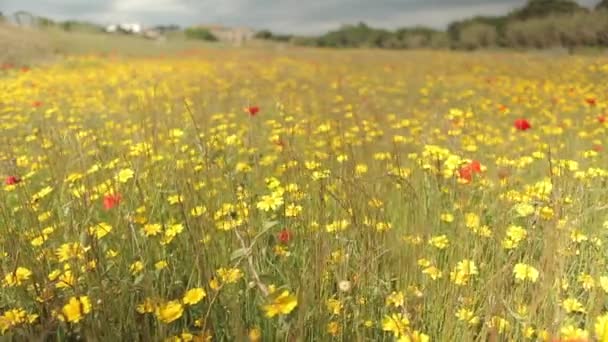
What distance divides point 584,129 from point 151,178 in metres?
4.22

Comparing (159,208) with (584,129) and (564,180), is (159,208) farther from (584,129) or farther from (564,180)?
(584,129)

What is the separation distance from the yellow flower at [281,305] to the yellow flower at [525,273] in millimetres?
851

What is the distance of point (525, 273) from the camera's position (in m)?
1.45

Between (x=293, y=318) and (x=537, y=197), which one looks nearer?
(x=293, y=318)

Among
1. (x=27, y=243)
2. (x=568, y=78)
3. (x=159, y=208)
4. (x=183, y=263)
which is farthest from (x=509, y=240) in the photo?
(x=568, y=78)

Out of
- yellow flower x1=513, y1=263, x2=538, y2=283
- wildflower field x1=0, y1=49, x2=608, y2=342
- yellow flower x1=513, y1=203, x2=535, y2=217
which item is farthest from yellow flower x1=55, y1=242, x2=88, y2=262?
yellow flower x1=513, y1=203, x2=535, y2=217

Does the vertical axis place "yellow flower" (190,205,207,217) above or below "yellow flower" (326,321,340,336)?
above

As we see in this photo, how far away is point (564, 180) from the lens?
1.96 meters

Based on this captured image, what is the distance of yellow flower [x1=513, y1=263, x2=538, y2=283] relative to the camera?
1.43 metres

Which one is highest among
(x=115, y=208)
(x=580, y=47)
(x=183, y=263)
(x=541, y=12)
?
(x=541, y=12)

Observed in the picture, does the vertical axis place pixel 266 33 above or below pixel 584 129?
above

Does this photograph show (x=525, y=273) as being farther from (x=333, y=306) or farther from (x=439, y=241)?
(x=333, y=306)

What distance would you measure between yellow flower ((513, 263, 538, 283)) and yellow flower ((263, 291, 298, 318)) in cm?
85

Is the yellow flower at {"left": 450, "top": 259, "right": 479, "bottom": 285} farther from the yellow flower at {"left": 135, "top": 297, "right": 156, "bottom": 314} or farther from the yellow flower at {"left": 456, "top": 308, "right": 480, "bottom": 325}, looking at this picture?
the yellow flower at {"left": 135, "top": 297, "right": 156, "bottom": 314}
